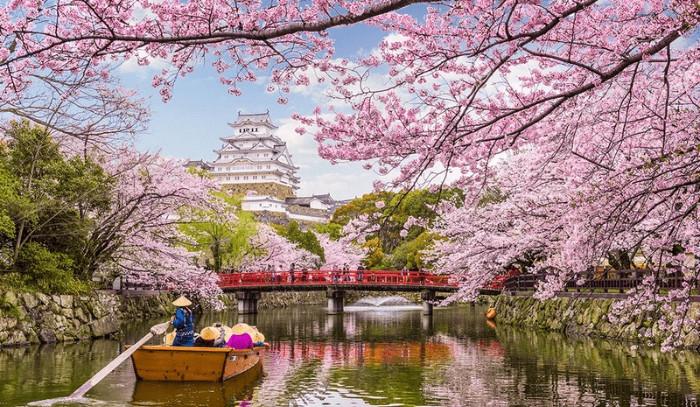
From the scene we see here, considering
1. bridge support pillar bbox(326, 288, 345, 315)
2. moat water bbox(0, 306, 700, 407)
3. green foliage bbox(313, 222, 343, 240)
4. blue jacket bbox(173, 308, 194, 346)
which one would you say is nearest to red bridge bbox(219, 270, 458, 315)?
bridge support pillar bbox(326, 288, 345, 315)

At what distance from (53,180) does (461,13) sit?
51.1ft

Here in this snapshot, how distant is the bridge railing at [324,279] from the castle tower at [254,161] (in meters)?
46.2

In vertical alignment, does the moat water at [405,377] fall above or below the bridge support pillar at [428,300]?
below

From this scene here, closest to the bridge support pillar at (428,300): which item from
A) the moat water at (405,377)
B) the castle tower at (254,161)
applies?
the moat water at (405,377)

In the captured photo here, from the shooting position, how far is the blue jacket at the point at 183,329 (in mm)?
12062

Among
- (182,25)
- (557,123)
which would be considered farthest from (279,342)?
(182,25)

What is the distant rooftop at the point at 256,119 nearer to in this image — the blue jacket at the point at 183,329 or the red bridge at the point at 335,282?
the red bridge at the point at 335,282

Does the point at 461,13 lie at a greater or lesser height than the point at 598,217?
greater

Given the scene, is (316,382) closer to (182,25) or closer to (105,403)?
(105,403)

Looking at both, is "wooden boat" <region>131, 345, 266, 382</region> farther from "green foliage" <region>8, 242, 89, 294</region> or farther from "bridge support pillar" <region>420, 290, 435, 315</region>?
"bridge support pillar" <region>420, 290, 435, 315</region>

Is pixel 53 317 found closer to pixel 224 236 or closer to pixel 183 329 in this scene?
pixel 183 329

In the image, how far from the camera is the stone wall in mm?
17281

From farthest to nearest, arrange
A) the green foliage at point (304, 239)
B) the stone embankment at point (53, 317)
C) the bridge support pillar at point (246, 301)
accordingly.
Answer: the green foliage at point (304, 239), the bridge support pillar at point (246, 301), the stone embankment at point (53, 317)

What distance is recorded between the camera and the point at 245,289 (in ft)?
115
